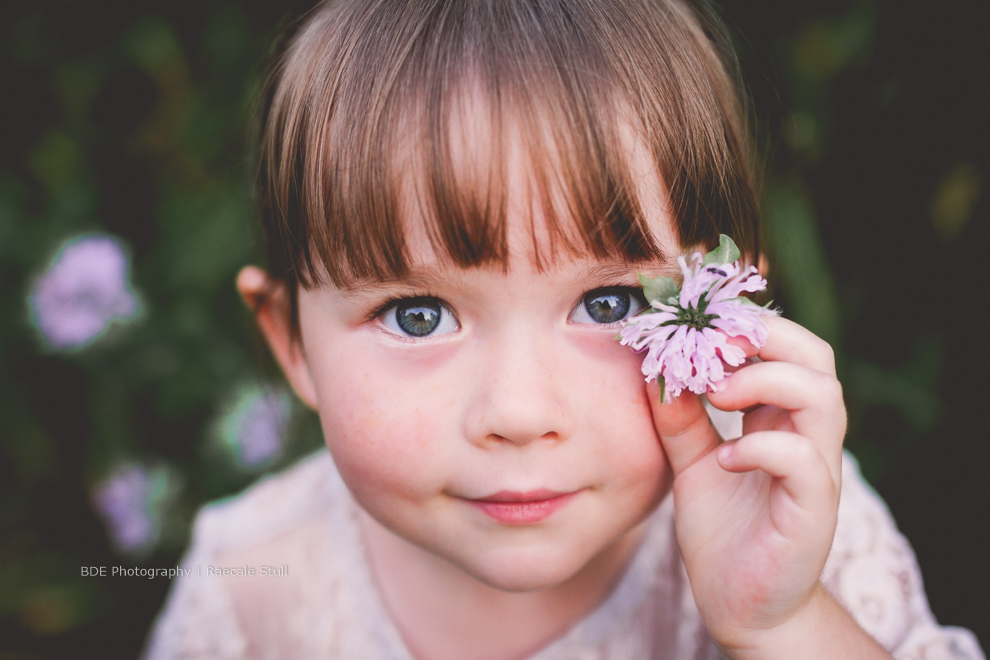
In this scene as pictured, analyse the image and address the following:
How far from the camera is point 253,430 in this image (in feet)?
6.09

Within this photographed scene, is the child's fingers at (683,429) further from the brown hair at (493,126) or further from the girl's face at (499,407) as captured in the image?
the brown hair at (493,126)

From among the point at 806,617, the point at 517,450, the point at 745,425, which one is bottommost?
the point at 806,617

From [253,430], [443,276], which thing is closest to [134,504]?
[253,430]

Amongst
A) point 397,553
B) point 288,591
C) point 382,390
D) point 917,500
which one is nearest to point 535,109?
point 382,390

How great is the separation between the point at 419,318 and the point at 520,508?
22 cm

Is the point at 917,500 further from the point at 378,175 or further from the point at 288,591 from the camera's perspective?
the point at 378,175

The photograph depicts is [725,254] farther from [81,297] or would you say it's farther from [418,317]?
[81,297]

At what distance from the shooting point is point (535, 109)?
2.27 feet

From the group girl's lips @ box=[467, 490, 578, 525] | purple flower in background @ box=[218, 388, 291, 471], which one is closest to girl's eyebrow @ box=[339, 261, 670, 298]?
girl's lips @ box=[467, 490, 578, 525]

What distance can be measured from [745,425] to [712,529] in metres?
0.12

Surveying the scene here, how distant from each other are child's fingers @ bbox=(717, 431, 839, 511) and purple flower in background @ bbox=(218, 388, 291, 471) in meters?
1.35

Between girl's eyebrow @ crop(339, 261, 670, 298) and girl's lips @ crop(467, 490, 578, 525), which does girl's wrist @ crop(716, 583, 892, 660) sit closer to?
girl's lips @ crop(467, 490, 578, 525)

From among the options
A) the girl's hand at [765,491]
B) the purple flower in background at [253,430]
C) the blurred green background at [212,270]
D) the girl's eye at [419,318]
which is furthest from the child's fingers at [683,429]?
the purple flower in background at [253,430]

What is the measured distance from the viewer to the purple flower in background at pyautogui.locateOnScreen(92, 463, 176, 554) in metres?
1.86
